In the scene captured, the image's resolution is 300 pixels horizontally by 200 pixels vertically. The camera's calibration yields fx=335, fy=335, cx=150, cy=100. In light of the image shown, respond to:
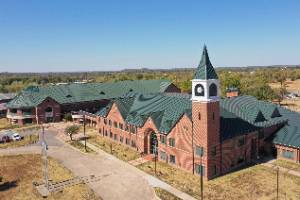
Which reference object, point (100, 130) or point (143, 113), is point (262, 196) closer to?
point (143, 113)

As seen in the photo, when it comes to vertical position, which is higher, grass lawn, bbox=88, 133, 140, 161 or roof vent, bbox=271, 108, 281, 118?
roof vent, bbox=271, 108, 281, 118

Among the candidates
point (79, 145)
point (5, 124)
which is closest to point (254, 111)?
point (79, 145)

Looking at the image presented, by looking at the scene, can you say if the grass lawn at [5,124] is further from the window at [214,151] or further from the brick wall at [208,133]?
the window at [214,151]

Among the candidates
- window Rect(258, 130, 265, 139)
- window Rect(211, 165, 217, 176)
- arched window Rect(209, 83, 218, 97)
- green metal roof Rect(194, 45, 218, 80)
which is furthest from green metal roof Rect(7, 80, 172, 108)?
arched window Rect(209, 83, 218, 97)

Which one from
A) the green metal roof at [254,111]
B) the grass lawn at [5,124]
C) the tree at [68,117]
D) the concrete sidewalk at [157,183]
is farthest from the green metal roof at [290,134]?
the grass lawn at [5,124]

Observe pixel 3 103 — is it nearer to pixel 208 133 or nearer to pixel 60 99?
pixel 60 99

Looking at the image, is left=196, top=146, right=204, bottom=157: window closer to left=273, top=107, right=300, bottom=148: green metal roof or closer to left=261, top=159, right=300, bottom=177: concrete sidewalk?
left=261, top=159, right=300, bottom=177: concrete sidewalk
